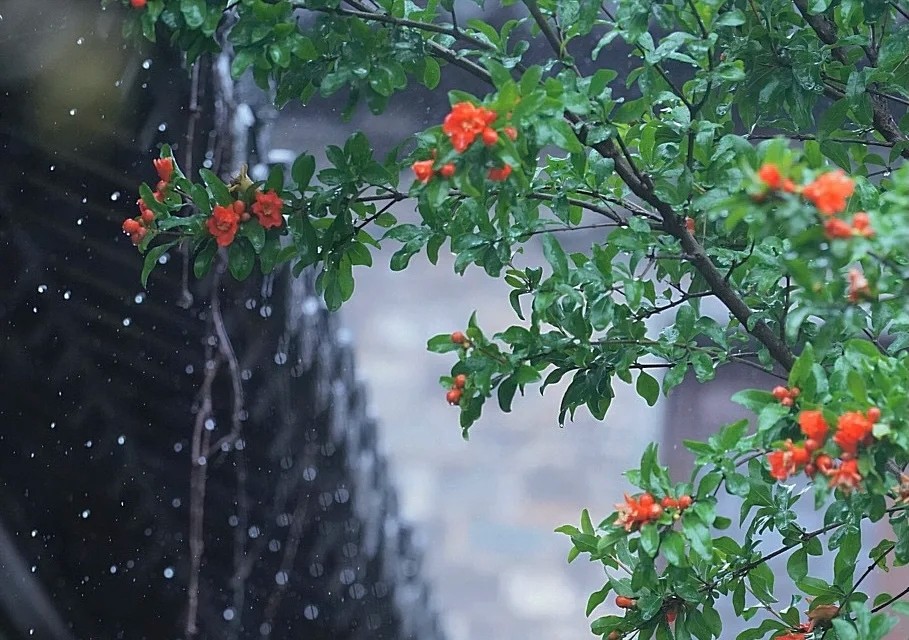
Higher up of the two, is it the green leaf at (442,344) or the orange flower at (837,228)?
the green leaf at (442,344)

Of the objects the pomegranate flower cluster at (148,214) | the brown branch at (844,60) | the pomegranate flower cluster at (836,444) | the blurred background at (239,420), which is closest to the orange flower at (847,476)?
the pomegranate flower cluster at (836,444)

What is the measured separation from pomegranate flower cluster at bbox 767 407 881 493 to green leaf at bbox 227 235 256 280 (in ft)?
1.73

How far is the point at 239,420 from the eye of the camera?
6.25 ft

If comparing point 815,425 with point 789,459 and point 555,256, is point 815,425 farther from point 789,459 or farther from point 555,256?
point 555,256

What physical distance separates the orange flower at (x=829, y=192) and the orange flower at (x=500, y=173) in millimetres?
204

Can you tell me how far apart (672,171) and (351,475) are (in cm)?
115

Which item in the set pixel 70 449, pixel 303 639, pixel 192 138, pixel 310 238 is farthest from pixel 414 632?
pixel 310 238

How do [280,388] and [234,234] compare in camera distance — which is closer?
[234,234]

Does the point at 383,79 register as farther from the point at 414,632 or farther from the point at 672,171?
the point at 414,632

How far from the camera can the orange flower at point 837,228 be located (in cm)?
59

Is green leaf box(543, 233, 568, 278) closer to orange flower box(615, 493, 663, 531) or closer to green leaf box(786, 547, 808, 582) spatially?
orange flower box(615, 493, 663, 531)

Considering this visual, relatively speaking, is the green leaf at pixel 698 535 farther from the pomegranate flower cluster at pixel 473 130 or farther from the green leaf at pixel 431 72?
the green leaf at pixel 431 72

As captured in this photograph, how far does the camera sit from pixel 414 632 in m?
1.92

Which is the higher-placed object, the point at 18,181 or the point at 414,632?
the point at 18,181
